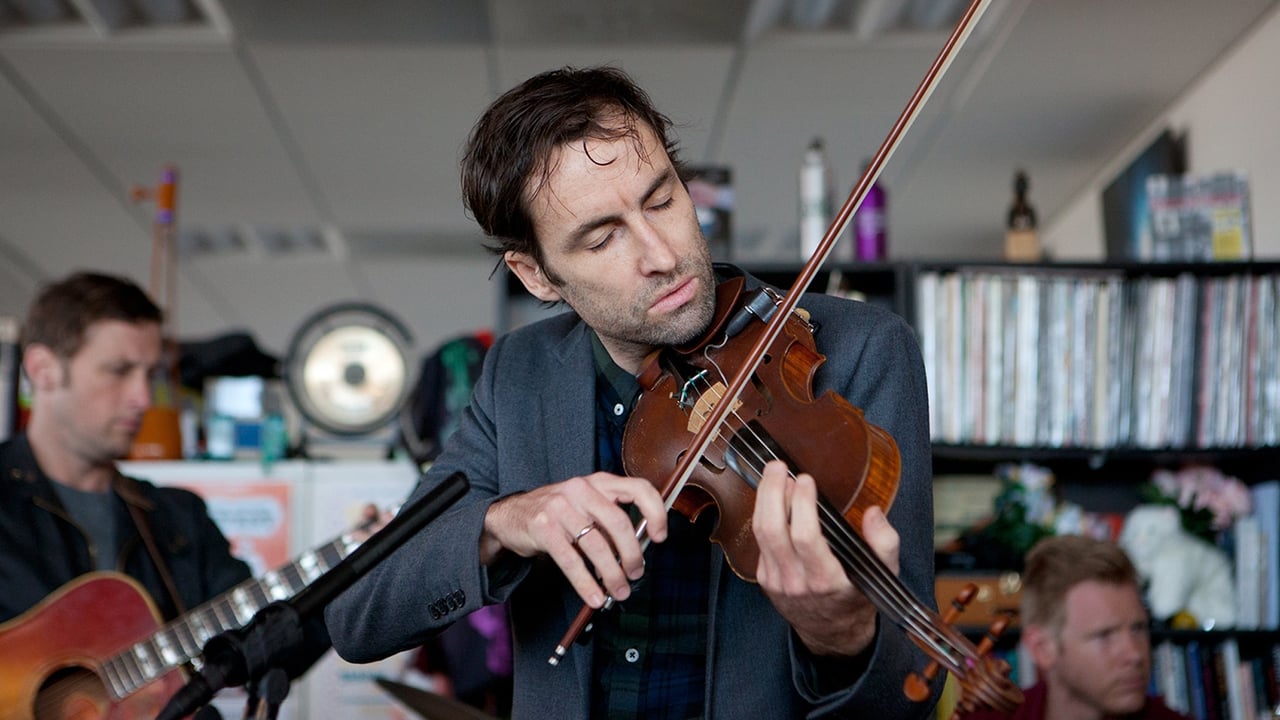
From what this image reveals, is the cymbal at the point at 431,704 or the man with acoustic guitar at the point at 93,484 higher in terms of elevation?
the man with acoustic guitar at the point at 93,484

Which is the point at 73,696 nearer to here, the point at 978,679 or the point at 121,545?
the point at 121,545

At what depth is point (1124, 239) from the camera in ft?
11.7

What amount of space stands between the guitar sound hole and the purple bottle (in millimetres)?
1809

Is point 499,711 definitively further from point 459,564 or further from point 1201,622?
point 459,564

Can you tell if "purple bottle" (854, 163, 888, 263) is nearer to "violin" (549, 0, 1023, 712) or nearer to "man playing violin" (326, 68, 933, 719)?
"man playing violin" (326, 68, 933, 719)

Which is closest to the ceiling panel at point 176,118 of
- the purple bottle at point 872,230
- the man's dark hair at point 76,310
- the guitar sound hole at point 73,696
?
the man's dark hair at point 76,310

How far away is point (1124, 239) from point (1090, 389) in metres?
0.94

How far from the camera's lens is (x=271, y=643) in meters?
0.93

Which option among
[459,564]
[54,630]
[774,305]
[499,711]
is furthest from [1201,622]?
[54,630]

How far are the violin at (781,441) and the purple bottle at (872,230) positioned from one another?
1694mm

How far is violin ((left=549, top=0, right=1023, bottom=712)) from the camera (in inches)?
37.7

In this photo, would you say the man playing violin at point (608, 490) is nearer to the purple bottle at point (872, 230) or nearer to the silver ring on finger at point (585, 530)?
the silver ring on finger at point (585, 530)

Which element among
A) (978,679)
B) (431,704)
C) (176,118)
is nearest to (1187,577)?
(431,704)

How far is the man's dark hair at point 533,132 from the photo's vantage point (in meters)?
1.29
